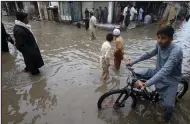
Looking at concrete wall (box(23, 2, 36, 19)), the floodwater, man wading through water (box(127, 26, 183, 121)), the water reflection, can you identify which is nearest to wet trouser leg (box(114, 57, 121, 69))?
the floodwater

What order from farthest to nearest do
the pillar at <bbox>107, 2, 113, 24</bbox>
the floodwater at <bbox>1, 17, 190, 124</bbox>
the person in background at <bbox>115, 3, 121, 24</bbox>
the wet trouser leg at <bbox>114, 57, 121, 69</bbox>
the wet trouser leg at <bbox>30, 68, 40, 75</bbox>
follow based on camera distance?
1. the person in background at <bbox>115, 3, 121, 24</bbox>
2. the pillar at <bbox>107, 2, 113, 24</bbox>
3. the wet trouser leg at <bbox>114, 57, 121, 69</bbox>
4. the wet trouser leg at <bbox>30, 68, 40, 75</bbox>
5. the floodwater at <bbox>1, 17, 190, 124</bbox>

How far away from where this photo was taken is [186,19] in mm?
19047

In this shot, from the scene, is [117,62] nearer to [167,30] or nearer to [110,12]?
[167,30]

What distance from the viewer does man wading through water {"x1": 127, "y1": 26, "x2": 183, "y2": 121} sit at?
7.94ft

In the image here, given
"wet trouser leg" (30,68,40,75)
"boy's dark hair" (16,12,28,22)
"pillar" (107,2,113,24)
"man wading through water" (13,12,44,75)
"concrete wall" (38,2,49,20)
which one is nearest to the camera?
"boy's dark hair" (16,12,28,22)

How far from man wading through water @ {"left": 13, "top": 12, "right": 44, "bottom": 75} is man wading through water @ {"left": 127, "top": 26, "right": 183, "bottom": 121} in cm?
313

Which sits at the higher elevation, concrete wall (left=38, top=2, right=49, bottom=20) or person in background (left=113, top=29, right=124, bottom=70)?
concrete wall (left=38, top=2, right=49, bottom=20)

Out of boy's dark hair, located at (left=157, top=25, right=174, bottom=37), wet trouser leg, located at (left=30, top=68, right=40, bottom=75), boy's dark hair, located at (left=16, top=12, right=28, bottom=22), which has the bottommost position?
wet trouser leg, located at (left=30, top=68, right=40, bottom=75)

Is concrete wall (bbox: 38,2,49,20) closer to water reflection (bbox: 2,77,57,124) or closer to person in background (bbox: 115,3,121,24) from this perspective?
person in background (bbox: 115,3,121,24)

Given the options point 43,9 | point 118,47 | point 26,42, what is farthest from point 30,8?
point 118,47

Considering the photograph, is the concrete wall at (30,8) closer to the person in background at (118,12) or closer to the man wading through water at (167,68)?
the person in background at (118,12)

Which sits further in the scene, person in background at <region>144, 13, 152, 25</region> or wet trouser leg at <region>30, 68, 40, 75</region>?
person in background at <region>144, 13, 152, 25</region>

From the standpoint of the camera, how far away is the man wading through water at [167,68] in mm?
2420

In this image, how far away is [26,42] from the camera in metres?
4.53
